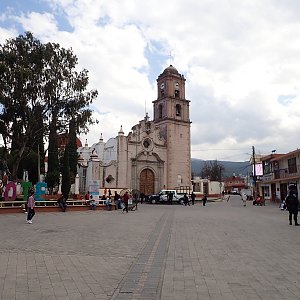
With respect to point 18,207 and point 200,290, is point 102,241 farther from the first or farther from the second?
point 18,207

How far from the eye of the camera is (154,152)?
49781 millimetres

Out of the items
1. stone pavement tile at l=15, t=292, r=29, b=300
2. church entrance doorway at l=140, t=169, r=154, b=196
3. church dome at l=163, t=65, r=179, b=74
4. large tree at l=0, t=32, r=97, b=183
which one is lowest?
stone pavement tile at l=15, t=292, r=29, b=300

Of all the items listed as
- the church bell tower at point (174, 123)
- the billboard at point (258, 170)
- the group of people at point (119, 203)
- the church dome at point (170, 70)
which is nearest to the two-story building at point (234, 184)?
the billboard at point (258, 170)

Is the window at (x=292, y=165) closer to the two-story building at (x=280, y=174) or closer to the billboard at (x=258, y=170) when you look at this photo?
the two-story building at (x=280, y=174)

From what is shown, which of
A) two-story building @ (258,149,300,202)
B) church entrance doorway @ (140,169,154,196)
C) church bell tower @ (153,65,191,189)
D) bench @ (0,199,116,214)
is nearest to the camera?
bench @ (0,199,116,214)

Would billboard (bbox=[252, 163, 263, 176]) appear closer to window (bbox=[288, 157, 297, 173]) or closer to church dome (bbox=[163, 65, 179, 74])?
window (bbox=[288, 157, 297, 173])

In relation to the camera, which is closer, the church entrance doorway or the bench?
the bench

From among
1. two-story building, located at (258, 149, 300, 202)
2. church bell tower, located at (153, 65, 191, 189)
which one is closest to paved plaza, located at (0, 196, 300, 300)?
two-story building, located at (258, 149, 300, 202)

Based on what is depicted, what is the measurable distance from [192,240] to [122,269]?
14.6ft

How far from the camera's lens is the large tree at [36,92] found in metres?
24.5

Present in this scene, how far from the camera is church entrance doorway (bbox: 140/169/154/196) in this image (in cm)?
4853

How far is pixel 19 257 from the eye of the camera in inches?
313

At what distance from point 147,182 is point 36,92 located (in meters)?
26.4

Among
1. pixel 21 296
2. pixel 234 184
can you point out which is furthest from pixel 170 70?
pixel 234 184
